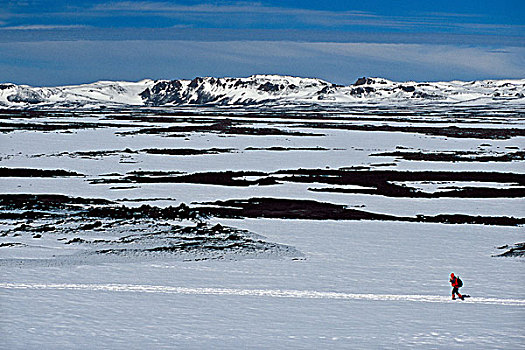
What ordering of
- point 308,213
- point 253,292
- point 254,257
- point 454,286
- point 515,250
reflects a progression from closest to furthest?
1. point 454,286
2. point 253,292
3. point 254,257
4. point 515,250
5. point 308,213

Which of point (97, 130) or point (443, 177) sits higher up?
point (97, 130)

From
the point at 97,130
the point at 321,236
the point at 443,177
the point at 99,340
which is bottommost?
the point at 99,340

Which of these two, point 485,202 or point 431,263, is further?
point 485,202

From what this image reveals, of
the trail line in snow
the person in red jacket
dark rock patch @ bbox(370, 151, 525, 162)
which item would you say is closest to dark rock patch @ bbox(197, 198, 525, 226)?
the trail line in snow

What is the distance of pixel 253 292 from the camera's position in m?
15.5

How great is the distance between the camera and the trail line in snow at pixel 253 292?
1498cm

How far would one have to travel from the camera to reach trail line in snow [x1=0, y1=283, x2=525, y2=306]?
15.0 meters

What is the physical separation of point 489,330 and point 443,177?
75.8 feet

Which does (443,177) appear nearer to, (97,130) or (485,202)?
(485,202)

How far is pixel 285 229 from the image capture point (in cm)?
2288

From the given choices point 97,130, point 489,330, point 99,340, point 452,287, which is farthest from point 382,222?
point 97,130

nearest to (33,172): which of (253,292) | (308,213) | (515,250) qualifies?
(308,213)

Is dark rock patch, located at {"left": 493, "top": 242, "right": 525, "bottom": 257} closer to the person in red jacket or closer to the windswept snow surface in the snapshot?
the windswept snow surface

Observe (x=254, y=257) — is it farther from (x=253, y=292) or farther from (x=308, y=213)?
(x=308, y=213)
